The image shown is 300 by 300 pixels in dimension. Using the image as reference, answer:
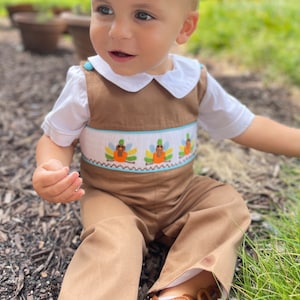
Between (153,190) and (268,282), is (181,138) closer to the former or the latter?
(153,190)

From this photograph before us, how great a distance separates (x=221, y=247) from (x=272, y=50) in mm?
2986

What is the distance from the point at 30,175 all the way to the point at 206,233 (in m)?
0.97

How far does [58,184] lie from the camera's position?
1.32 metres

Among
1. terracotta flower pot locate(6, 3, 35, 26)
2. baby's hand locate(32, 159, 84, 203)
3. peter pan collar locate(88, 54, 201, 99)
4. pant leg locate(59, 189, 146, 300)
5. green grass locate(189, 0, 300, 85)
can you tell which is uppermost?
peter pan collar locate(88, 54, 201, 99)

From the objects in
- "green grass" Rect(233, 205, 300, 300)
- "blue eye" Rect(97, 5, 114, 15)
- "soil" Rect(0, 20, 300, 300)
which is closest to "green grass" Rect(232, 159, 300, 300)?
"green grass" Rect(233, 205, 300, 300)

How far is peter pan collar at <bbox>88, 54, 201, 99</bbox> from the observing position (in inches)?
59.3

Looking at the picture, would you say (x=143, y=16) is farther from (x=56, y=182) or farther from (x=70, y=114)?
(x=56, y=182)

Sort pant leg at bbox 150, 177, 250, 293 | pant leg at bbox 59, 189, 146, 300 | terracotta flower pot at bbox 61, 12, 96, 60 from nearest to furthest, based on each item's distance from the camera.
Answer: pant leg at bbox 59, 189, 146, 300
pant leg at bbox 150, 177, 250, 293
terracotta flower pot at bbox 61, 12, 96, 60

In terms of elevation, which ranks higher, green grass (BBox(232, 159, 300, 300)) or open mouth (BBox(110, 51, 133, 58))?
open mouth (BBox(110, 51, 133, 58))

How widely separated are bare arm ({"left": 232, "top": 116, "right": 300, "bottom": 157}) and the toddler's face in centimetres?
47

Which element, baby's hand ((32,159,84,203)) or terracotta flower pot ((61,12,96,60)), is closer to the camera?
baby's hand ((32,159,84,203))

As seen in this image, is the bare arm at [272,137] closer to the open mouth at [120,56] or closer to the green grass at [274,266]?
the green grass at [274,266]

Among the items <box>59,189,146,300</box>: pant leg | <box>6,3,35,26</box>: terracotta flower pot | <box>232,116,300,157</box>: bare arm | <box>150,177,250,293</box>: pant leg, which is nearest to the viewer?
<box>59,189,146,300</box>: pant leg

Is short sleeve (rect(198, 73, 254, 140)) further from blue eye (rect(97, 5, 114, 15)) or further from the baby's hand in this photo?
the baby's hand
